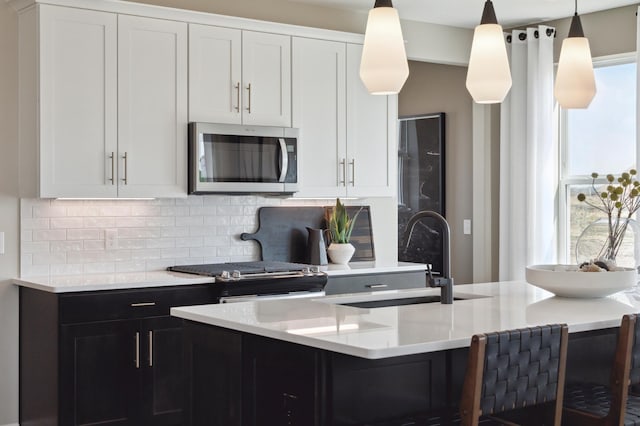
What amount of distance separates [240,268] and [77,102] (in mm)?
1266

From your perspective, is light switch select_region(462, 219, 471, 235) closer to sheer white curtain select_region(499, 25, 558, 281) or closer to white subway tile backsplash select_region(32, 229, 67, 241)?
sheer white curtain select_region(499, 25, 558, 281)

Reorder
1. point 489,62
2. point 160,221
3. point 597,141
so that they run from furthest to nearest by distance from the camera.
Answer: point 597,141, point 160,221, point 489,62

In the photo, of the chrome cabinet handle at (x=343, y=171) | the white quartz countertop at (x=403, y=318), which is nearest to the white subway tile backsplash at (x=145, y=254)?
the chrome cabinet handle at (x=343, y=171)

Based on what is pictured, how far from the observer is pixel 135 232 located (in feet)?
16.6

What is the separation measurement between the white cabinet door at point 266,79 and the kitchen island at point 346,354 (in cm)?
195

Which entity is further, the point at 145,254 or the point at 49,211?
the point at 145,254

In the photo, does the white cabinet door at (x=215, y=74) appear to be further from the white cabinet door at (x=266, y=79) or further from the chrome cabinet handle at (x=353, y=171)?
the chrome cabinet handle at (x=353, y=171)

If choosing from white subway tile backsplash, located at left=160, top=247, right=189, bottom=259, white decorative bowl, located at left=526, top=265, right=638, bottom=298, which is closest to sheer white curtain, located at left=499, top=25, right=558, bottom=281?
white subway tile backsplash, located at left=160, top=247, right=189, bottom=259

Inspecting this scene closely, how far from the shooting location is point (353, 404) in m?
2.78

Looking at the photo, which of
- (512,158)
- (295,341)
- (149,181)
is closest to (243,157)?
(149,181)

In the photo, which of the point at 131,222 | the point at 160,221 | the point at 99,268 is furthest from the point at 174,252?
the point at 99,268

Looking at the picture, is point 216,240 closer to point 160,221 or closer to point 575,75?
point 160,221

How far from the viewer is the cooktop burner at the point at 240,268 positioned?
190 inches

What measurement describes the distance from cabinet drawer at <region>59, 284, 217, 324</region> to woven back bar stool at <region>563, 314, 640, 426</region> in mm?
2135
